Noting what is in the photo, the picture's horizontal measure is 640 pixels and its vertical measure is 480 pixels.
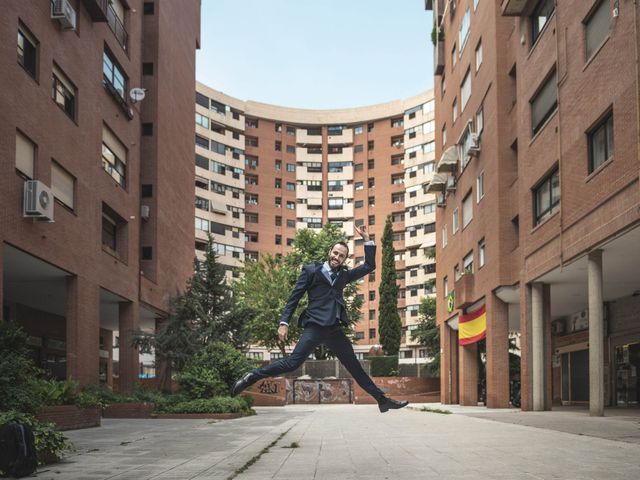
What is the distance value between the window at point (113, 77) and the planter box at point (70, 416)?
51.6ft

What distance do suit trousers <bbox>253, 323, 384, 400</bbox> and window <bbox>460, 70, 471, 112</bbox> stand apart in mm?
30417

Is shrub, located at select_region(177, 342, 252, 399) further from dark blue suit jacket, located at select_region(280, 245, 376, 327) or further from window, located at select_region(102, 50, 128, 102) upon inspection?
dark blue suit jacket, located at select_region(280, 245, 376, 327)

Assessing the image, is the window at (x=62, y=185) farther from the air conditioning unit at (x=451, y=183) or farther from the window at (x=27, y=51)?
the air conditioning unit at (x=451, y=183)

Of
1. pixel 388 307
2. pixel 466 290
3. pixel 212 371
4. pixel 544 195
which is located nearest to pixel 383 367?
pixel 388 307

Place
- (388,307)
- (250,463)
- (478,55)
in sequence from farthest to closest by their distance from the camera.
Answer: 1. (388,307)
2. (478,55)
3. (250,463)

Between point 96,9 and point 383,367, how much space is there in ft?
128

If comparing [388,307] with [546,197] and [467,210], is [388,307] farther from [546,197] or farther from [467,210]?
[546,197]

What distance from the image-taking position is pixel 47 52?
24.0m

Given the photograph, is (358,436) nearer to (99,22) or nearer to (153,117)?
(99,22)

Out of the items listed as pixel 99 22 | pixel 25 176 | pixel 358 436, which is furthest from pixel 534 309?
pixel 99 22

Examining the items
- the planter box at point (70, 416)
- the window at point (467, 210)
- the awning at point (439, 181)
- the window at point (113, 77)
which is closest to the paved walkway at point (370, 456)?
the planter box at point (70, 416)

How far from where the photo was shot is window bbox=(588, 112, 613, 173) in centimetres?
1939

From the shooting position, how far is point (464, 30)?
39250mm

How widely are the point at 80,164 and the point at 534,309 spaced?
15847 mm
